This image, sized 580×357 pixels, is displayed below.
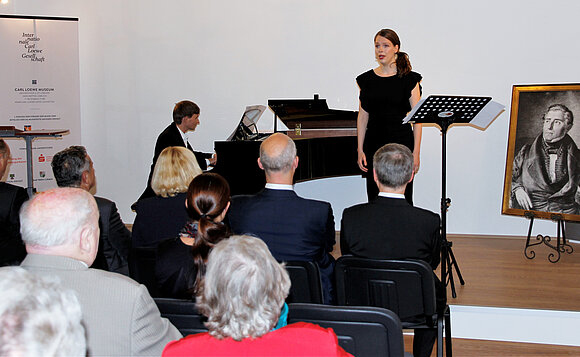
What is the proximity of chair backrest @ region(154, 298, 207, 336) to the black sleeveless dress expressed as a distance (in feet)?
9.06

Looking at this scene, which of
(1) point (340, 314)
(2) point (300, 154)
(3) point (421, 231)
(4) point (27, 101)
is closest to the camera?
(1) point (340, 314)

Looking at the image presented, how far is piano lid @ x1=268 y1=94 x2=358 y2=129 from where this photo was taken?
6.14 meters

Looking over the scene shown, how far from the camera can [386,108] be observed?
480 centimetres

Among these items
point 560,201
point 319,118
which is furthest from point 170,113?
point 560,201

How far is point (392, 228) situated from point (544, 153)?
3.23 meters

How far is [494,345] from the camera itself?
3.87 meters

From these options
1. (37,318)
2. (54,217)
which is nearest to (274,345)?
(37,318)

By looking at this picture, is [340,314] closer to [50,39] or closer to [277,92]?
[277,92]

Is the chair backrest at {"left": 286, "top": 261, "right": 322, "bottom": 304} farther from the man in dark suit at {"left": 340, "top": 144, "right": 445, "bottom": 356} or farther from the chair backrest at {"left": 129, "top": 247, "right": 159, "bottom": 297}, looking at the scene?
the chair backrest at {"left": 129, "top": 247, "right": 159, "bottom": 297}

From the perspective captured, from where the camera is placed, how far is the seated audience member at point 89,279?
180 centimetres

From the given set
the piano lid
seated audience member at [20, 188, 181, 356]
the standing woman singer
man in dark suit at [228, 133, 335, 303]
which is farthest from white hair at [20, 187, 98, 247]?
the piano lid

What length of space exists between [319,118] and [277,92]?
2.50 ft

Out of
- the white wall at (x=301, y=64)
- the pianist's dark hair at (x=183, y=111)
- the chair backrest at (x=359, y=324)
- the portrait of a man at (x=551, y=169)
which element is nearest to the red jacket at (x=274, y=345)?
the chair backrest at (x=359, y=324)

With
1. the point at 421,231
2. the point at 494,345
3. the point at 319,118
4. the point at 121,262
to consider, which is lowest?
the point at 494,345
